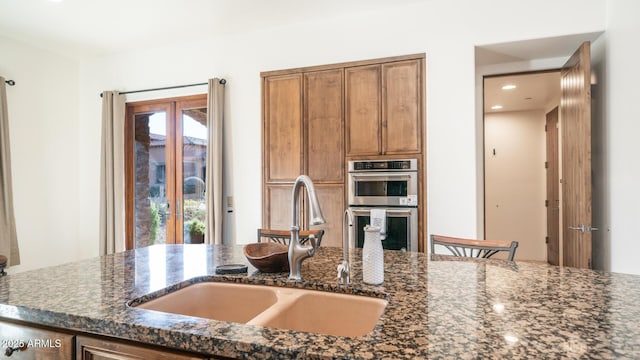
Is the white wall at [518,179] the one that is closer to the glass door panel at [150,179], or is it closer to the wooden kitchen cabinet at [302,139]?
the wooden kitchen cabinet at [302,139]

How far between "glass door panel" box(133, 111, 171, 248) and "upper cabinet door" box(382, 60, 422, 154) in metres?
2.63

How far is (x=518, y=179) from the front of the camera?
5.91 meters

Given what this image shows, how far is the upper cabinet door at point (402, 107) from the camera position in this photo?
10.0 feet

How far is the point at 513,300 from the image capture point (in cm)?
105

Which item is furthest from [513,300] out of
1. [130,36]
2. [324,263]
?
[130,36]

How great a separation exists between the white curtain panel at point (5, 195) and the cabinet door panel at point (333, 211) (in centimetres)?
316

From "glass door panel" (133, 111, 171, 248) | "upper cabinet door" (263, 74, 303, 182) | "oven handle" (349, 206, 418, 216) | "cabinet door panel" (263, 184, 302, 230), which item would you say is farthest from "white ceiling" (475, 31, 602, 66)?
"glass door panel" (133, 111, 171, 248)

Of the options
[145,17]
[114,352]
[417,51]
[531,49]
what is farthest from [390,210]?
[145,17]

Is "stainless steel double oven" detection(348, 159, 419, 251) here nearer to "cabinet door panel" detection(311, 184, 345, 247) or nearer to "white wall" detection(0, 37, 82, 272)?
"cabinet door panel" detection(311, 184, 345, 247)

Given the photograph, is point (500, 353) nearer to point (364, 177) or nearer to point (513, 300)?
point (513, 300)

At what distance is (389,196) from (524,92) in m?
2.98

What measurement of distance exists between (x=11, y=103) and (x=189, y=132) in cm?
178

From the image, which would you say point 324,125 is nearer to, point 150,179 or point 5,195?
point 150,179

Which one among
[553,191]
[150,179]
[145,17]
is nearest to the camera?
[145,17]
